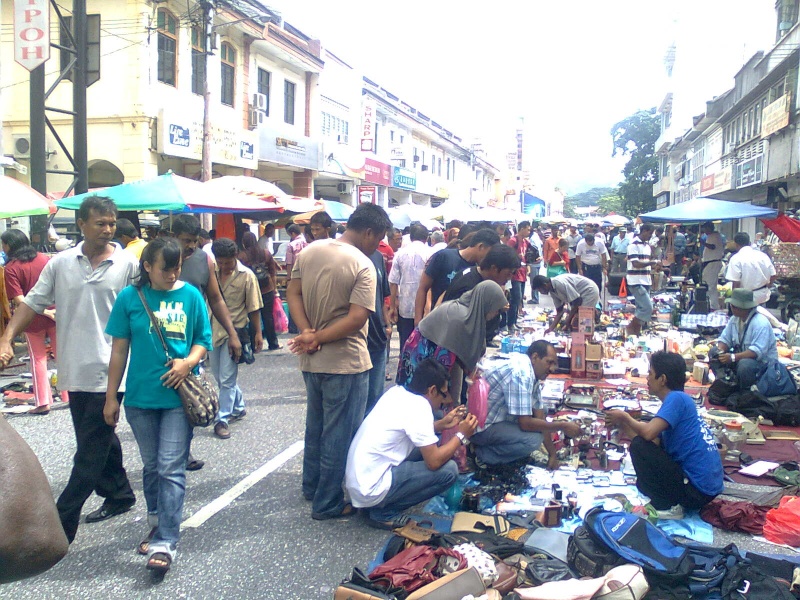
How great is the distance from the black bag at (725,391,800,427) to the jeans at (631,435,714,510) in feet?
9.23

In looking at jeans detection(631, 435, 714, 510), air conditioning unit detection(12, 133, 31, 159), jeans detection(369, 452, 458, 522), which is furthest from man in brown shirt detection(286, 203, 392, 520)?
air conditioning unit detection(12, 133, 31, 159)

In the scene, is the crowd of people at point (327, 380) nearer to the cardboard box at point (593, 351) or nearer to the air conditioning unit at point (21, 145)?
the cardboard box at point (593, 351)

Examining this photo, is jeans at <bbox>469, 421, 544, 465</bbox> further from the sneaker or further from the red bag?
the red bag

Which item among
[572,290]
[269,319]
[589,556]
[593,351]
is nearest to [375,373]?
[589,556]

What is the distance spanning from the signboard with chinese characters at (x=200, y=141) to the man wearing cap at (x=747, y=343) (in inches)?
534

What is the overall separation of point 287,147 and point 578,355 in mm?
15788

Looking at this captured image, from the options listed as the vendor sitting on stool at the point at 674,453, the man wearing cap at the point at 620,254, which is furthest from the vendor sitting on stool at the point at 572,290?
the man wearing cap at the point at 620,254

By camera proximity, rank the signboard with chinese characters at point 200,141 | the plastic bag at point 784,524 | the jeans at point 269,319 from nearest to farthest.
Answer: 1. the plastic bag at point 784,524
2. the jeans at point 269,319
3. the signboard with chinese characters at point 200,141

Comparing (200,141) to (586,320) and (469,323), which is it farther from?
(469,323)

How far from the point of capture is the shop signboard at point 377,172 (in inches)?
1153

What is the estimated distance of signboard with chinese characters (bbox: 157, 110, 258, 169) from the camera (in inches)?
666

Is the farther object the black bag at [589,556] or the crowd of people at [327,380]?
the crowd of people at [327,380]

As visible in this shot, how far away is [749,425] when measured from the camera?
6.41 meters

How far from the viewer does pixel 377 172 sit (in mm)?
30438
